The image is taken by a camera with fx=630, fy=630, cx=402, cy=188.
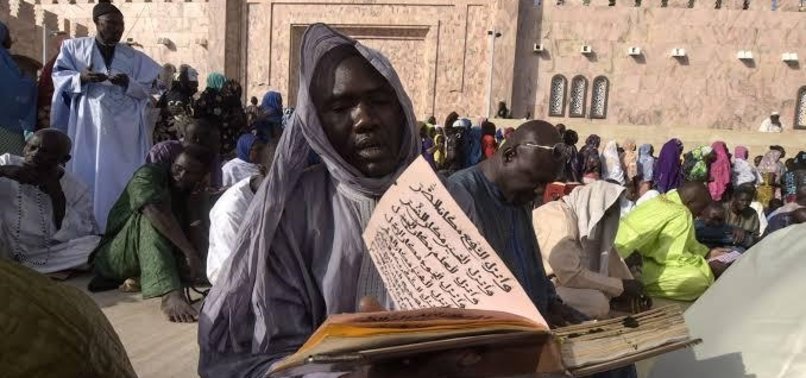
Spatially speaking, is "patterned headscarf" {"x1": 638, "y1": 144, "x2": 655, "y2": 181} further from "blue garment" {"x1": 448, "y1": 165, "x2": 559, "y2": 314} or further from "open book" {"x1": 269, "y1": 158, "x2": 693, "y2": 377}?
"open book" {"x1": 269, "y1": 158, "x2": 693, "y2": 377}

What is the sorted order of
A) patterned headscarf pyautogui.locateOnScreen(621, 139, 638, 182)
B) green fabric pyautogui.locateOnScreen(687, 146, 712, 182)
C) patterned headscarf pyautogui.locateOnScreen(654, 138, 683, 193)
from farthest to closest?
patterned headscarf pyautogui.locateOnScreen(621, 139, 638, 182) → patterned headscarf pyautogui.locateOnScreen(654, 138, 683, 193) → green fabric pyautogui.locateOnScreen(687, 146, 712, 182)

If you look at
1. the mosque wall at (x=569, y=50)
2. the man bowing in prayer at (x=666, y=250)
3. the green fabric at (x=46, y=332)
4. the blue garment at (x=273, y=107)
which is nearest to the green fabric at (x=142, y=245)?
the blue garment at (x=273, y=107)

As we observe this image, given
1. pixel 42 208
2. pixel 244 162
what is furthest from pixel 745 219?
pixel 42 208

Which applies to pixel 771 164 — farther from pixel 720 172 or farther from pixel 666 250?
pixel 666 250

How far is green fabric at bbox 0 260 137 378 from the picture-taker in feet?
1.33

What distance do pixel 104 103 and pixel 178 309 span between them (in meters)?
2.42

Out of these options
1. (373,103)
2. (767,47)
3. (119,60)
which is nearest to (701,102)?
(767,47)

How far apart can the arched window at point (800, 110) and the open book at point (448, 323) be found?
19331 mm

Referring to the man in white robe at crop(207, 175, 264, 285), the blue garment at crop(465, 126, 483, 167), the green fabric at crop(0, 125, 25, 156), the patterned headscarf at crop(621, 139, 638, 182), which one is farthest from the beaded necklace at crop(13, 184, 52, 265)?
the patterned headscarf at crop(621, 139, 638, 182)

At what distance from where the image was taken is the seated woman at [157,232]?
3646 millimetres

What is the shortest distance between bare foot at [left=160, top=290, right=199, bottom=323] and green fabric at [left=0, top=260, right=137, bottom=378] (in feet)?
10.2

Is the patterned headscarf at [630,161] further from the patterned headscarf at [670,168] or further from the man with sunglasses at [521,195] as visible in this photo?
the man with sunglasses at [521,195]

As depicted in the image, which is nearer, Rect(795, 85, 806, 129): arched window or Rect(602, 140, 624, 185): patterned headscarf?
Rect(602, 140, 624, 185): patterned headscarf

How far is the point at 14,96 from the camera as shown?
499 centimetres
